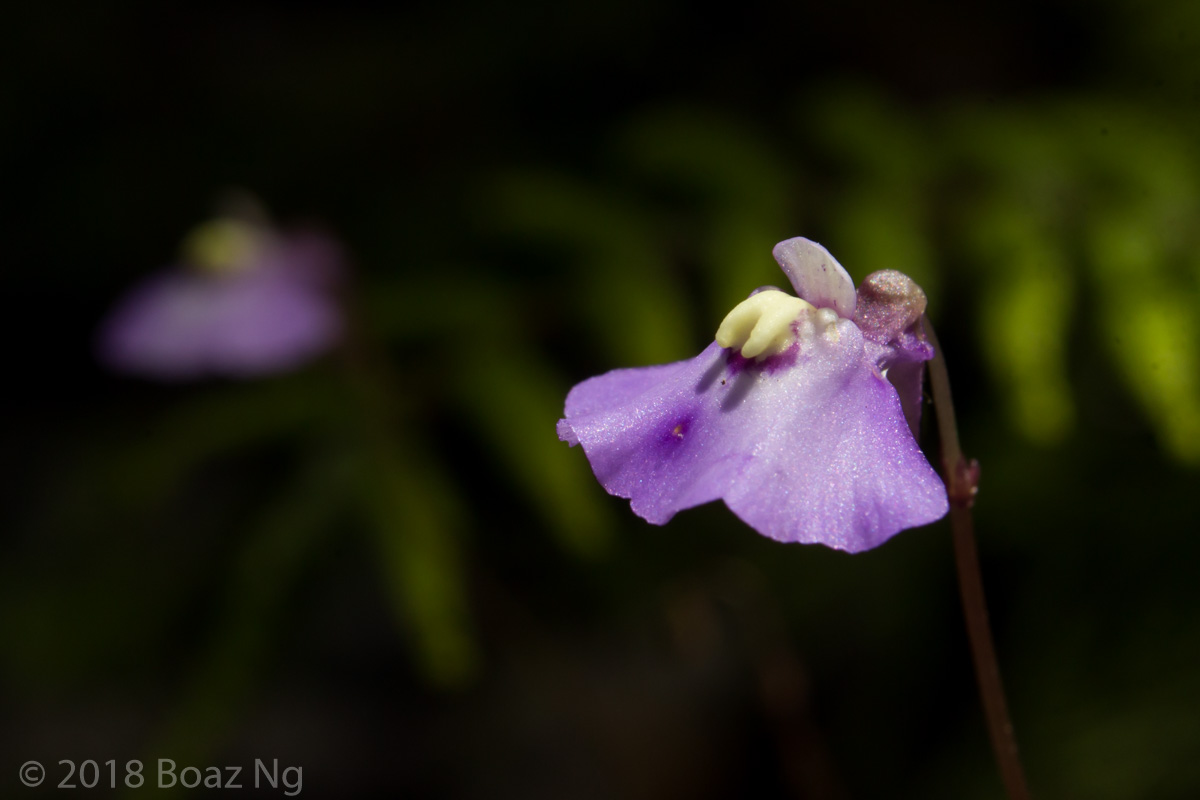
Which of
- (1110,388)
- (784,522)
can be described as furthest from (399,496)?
(1110,388)

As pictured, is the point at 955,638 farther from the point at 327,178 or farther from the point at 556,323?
the point at 327,178

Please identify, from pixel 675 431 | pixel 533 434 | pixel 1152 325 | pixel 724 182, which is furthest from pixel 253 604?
pixel 1152 325

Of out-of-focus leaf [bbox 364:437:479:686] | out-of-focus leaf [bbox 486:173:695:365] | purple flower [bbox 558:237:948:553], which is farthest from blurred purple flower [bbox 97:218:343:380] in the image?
purple flower [bbox 558:237:948:553]

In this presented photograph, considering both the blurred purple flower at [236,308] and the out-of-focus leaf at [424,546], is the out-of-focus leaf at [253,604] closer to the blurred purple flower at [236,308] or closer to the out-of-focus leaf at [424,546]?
the out-of-focus leaf at [424,546]

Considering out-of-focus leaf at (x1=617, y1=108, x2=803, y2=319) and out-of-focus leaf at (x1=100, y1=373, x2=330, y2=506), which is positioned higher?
out-of-focus leaf at (x1=617, y1=108, x2=803, y2=319)

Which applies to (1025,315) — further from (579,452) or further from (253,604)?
(253,604)

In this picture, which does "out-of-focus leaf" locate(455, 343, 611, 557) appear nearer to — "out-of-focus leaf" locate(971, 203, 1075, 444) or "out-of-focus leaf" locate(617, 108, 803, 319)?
"out-of-focus leaf" locate(617, 108, 803, 319)
